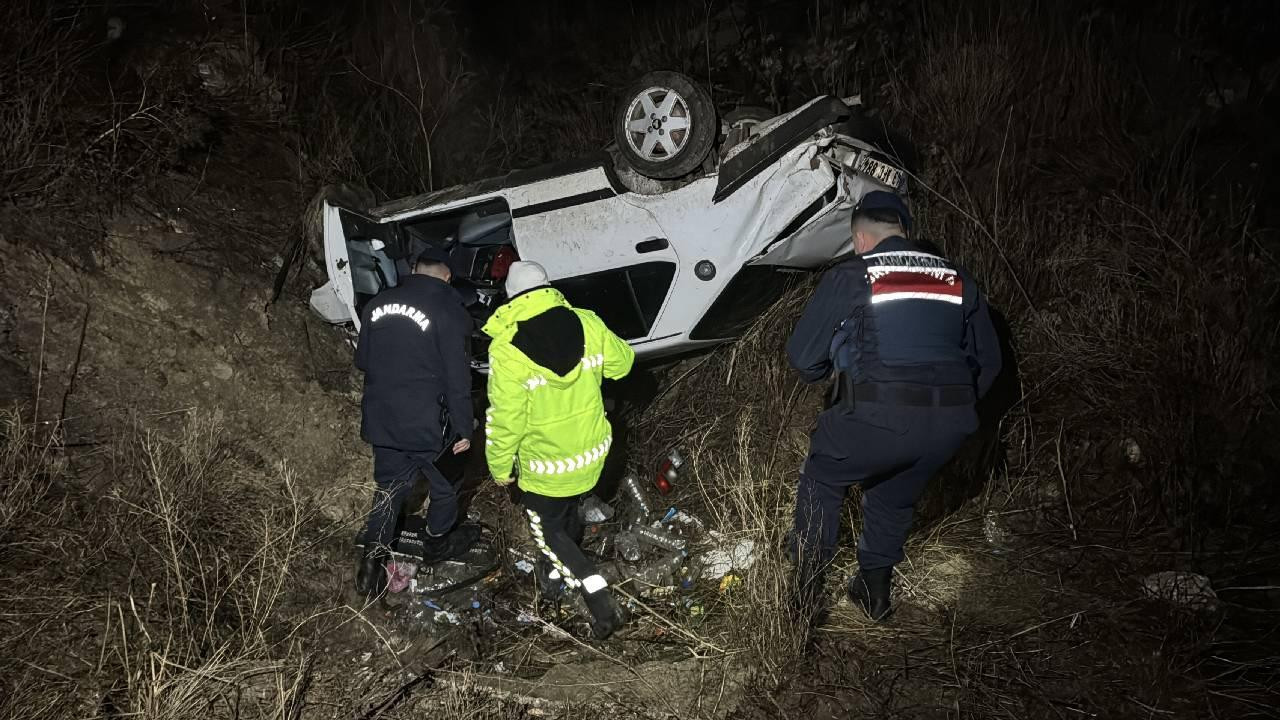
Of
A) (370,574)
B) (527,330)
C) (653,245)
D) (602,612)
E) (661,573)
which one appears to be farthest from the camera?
(653,245)

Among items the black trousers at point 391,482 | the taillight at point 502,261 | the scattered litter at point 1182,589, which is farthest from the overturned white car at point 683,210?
the scattered litter at point 1182,589

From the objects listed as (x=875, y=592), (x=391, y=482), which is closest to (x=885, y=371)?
(x=875, y=592)

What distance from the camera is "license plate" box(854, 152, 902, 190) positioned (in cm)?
397

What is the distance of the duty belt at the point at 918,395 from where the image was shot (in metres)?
3.05

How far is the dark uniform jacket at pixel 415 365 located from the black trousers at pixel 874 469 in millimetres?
1935

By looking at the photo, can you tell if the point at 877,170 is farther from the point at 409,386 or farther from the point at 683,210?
the point at 409,386

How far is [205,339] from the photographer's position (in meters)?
5.21

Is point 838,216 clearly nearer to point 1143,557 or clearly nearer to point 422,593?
point 1143,557

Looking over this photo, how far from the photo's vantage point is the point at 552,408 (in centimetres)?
366

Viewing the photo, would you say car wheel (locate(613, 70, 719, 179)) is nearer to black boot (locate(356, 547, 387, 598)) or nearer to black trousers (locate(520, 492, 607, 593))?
black trousers (locate(520, 492, 607, 593))

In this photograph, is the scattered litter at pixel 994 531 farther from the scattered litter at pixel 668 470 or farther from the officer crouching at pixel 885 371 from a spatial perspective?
the scattered litter at pixel 668 470

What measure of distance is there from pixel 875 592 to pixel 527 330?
211cm

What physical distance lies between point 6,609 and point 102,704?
0.84 metres

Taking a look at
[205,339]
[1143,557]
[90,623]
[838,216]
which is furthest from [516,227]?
[1143,557]
